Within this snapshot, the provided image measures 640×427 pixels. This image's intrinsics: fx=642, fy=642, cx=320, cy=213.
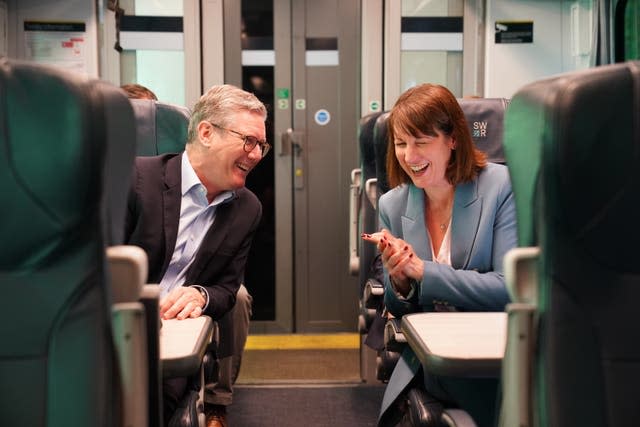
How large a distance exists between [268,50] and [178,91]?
75 cm

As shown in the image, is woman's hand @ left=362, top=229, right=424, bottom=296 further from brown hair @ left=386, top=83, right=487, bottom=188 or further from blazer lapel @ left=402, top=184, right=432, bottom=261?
brown hair @ left=386, top=83, right=487, bottom=188

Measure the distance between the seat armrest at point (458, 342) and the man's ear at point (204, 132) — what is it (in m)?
1.12

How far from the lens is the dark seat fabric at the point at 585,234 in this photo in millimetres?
961

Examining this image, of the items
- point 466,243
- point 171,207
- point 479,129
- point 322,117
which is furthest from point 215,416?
point 322,117

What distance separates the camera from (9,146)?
3.21 feet

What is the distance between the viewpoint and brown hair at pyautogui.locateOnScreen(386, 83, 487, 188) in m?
2.14

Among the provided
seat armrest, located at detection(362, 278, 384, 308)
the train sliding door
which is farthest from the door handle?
seat armrest, located at detection(362, 278, 384, 308)

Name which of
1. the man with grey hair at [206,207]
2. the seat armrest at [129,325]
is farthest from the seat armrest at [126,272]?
the man with grey hair at [206,207]

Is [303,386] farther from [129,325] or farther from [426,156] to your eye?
[129,325]

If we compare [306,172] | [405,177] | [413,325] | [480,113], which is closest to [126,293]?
[413,325]

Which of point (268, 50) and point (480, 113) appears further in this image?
point (268, 50)

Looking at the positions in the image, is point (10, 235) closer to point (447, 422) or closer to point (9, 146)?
point (9, 146)

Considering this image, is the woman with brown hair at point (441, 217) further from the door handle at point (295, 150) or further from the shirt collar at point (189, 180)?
the door handle at point (295, 150)

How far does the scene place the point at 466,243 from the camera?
2.13 meters
